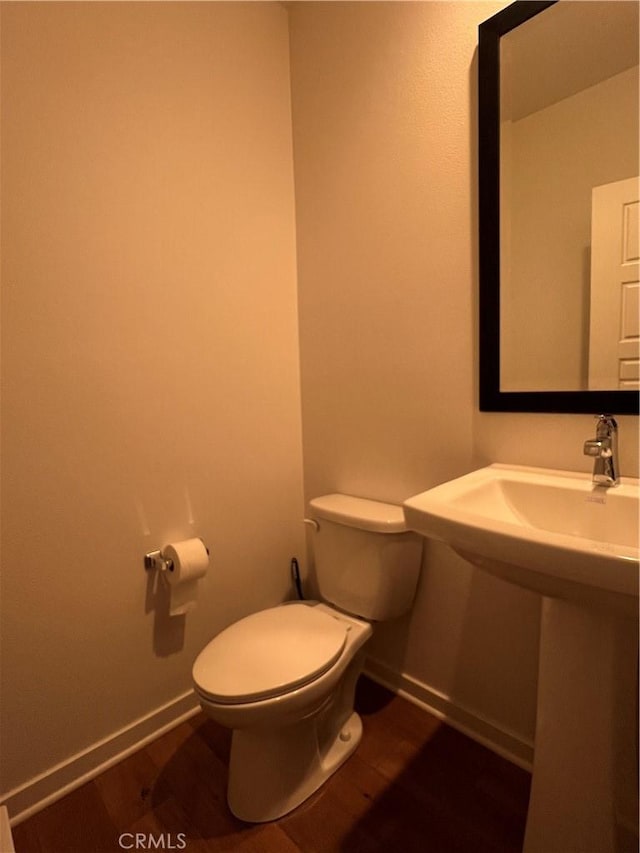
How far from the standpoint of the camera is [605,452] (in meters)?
0.91

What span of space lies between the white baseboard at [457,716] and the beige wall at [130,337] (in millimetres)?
556

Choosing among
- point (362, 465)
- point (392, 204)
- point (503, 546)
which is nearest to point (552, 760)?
point (503, 546)

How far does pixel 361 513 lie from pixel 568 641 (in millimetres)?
655

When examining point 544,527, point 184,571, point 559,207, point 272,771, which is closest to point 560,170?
point 559,207

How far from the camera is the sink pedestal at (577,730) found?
0.78m

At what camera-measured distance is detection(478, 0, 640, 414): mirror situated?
0.95m

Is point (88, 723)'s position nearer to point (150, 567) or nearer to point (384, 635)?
point (150, 567)

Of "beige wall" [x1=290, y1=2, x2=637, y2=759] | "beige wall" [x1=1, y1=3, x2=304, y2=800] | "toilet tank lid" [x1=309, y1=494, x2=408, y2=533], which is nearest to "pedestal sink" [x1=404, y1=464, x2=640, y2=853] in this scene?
"beige wall" [x1=290, y1=2, x2=637, y2=759]

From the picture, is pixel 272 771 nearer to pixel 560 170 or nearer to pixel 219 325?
pixel 219 325

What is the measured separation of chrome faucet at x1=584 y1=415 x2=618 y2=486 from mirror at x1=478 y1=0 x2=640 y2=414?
67 millimetres

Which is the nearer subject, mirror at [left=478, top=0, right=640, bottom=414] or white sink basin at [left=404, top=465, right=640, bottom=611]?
white sink basin at [left=404, top=465, right=640, bottom=611]

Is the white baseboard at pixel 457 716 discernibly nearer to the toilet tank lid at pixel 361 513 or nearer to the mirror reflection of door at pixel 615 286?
the toilet tank lid at pixel 361 513

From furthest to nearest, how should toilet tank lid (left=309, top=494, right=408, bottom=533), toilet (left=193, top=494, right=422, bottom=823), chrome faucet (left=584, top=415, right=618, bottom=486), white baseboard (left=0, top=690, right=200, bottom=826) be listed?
toilet tank lid (left=309, top=494, right=408, bottom=533) → white baseboard (left=0, top=690, right=200, bottom=826) → toilet (left=193, top=494, right=422, bottom=823) → chrome faucet (left=584, top=415, right=618, bottom=486)

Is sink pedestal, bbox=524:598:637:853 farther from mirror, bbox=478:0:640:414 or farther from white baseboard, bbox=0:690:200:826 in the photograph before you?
white baseboard, bbox=0:690:200:826
